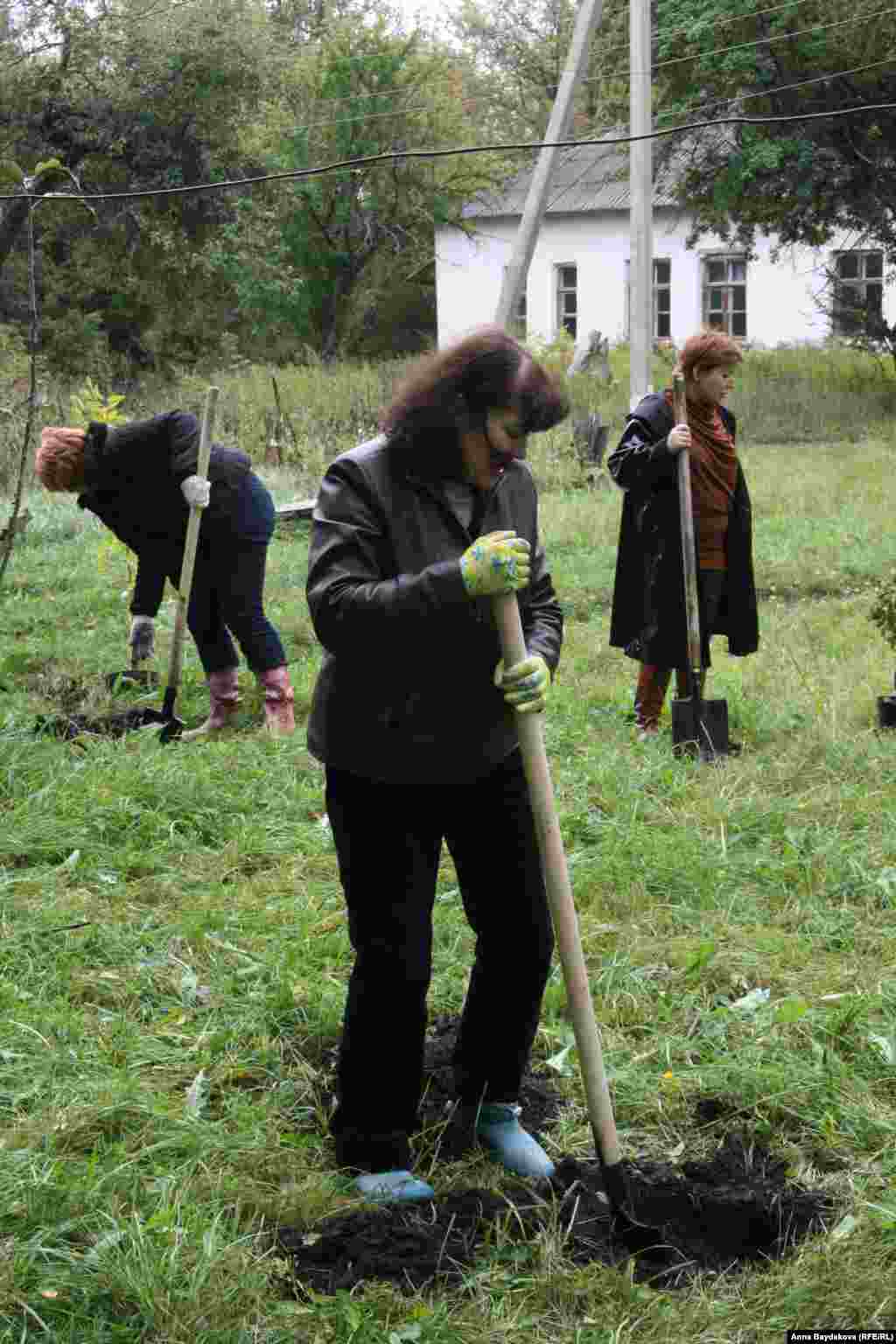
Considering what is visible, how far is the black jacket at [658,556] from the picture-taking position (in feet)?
20.8

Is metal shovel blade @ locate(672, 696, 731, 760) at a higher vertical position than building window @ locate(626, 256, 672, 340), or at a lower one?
lower

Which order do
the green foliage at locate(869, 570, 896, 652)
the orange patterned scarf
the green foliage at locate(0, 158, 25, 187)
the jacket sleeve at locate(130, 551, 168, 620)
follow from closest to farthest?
the green foliage at locate(0, 158, 25, 187) → the orange patterned scarf → the green foliage at locate(869, 570, 896, 652) → the jacket sleeve at locate(130, 551, 168, 620)

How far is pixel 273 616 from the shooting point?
9641mm

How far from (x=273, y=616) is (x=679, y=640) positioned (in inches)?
148

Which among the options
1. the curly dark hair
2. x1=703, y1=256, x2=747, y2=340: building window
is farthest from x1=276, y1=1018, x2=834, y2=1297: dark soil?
x1=703, y1=256, x2=747, y2=340: building window

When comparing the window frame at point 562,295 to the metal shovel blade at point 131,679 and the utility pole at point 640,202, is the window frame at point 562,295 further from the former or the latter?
the metal shovel blade at point 131,679

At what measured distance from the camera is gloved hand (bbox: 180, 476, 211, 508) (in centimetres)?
673

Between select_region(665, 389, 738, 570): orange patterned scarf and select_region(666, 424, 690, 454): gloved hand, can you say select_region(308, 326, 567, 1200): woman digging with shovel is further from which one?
select_region(665, 389, 738, 570): orange patterned scarf

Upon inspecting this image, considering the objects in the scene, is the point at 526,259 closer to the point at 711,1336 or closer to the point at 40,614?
Answer: the point at 40,614

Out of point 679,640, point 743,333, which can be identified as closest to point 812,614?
point 679,640

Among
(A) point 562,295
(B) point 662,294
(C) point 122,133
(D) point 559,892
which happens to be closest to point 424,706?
(D) point 559,892

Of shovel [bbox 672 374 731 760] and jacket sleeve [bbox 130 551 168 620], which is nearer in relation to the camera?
shovel [bbox 672 374 731 760]

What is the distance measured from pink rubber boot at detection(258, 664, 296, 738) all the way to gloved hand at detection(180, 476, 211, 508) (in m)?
0.84

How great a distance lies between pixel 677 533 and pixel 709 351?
0.78 meters
